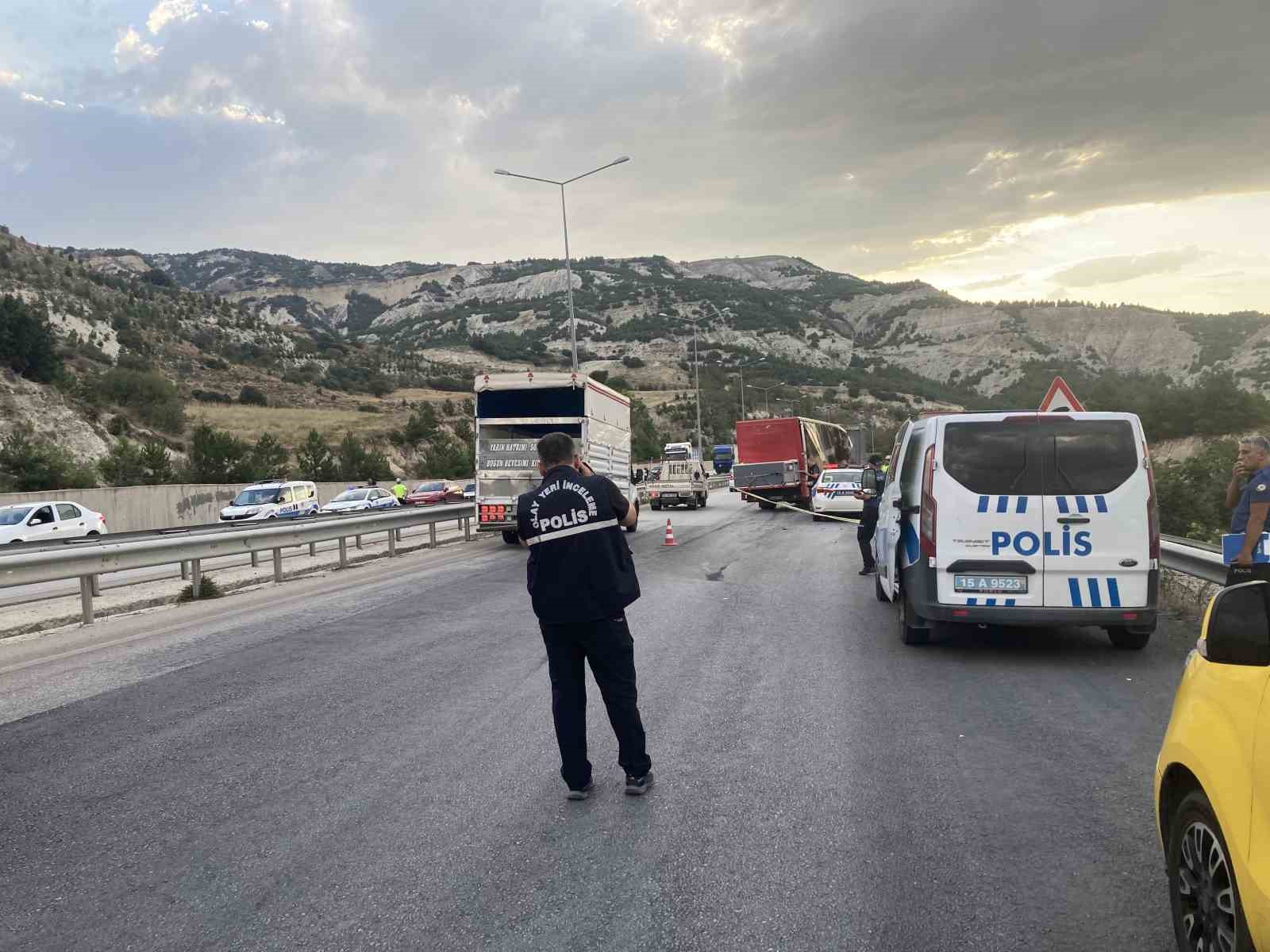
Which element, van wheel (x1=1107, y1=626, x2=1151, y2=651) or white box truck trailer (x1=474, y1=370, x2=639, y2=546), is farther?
white box truck trailer (x1=474, y1=370, x2=639, y2=546)

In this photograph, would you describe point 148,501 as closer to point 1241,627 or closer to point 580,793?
point 580,793

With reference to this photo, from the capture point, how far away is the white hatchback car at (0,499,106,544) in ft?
68.9

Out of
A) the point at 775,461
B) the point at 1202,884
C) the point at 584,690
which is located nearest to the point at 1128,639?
the point at 584,690

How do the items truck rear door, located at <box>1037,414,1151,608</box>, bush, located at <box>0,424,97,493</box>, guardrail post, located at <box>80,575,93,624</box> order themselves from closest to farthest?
1. truck rear door, located at <box>1037,414,1151,608</box>
2. guardrail post, located at <box>80,575,93,624</box>
3. bush, located at <box>0,424,97,493</box>

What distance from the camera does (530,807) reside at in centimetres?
454

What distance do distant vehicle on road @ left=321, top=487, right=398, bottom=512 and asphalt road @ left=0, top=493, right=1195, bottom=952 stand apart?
25.7 metres

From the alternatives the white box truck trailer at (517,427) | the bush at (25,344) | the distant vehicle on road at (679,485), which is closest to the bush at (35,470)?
the bush at (25,344)

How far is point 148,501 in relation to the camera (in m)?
31.7

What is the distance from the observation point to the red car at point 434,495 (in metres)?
41.2

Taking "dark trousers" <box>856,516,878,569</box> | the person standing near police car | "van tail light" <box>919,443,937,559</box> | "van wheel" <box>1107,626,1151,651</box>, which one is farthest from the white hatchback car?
the person standing near police car

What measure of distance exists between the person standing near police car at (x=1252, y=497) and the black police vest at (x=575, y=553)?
15.6 feet

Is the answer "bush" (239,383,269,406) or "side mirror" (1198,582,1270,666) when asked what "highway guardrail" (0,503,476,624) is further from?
"bush" (239,383,269,406)

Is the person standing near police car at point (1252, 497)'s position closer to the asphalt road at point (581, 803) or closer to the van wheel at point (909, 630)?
the asphalt road at point (581, 803)

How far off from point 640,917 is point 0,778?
12.8ft
